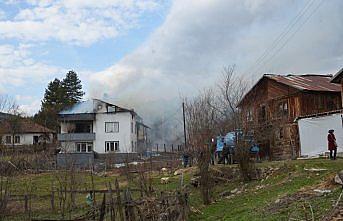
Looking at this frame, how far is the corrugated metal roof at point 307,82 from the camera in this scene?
32291 millimetres

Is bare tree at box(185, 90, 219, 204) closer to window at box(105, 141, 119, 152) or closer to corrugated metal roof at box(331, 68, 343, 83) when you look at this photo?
corrugated metal roof at box(331, 68, 343, 83)

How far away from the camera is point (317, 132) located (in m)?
26.1

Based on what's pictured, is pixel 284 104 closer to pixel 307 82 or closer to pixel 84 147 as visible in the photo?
pixel 307 82

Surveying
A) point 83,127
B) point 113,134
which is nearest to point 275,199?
point 113,134

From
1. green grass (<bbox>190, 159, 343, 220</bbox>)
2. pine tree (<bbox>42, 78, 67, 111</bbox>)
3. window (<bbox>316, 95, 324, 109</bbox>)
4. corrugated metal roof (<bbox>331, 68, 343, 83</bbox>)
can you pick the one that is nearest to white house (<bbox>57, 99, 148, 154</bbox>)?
pine tree (<bbox>42, 78, 67, 111</bbox>)

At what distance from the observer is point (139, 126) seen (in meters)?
66.8

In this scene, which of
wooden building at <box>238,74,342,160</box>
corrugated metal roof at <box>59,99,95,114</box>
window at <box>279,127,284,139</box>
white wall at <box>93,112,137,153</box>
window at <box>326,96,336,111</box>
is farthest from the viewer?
corrugated metal roof at <box>59,99,95,114</box>

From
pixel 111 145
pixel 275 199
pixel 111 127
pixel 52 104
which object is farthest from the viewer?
pixel 52 104

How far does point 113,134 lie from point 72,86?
22215 millimetres

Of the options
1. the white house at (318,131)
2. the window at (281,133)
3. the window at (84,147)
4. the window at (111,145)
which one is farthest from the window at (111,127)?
the white house at (318,131)

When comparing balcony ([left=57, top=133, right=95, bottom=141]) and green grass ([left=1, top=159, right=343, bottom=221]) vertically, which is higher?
balcony ([left=57, top=133, right=95, bottom=141])

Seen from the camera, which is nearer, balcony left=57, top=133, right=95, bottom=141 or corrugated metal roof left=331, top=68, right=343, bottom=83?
corrugated metal roof left=331, top=68, right=343, bottom=83

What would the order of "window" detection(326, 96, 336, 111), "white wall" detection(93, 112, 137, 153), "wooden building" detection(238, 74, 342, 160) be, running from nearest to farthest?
"wooden building" detection(238, 74, 342, 160) < "window" detection(326, 96, 336, 111) < "white wall" detection(93, 112, 137, 153)

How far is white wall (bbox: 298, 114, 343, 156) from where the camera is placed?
24.5 meters
